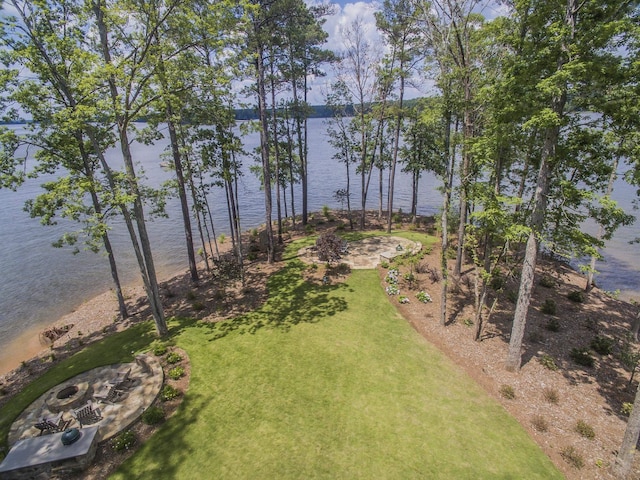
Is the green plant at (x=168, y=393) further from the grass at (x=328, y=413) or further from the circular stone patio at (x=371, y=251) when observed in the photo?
the circular stone patio at (x=371, y=251)

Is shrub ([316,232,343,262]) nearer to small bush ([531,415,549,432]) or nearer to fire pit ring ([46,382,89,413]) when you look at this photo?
small bush ([531,415,549,432])

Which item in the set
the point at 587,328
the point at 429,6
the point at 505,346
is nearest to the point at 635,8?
the point at 429,6

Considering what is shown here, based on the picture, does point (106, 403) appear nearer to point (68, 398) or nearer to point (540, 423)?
point (68, 398)

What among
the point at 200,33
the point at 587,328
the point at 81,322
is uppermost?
the point at 200,33

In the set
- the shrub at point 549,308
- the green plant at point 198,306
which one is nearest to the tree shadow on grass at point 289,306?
the green plant at point 198,306

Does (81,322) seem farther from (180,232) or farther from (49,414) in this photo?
(180,232)

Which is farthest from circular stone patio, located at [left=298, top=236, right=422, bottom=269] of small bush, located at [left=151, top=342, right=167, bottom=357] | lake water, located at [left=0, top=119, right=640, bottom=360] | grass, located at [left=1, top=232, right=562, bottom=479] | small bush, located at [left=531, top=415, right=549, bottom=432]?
small bush, located at [left=531, top=415, right=549, bottom=432]
